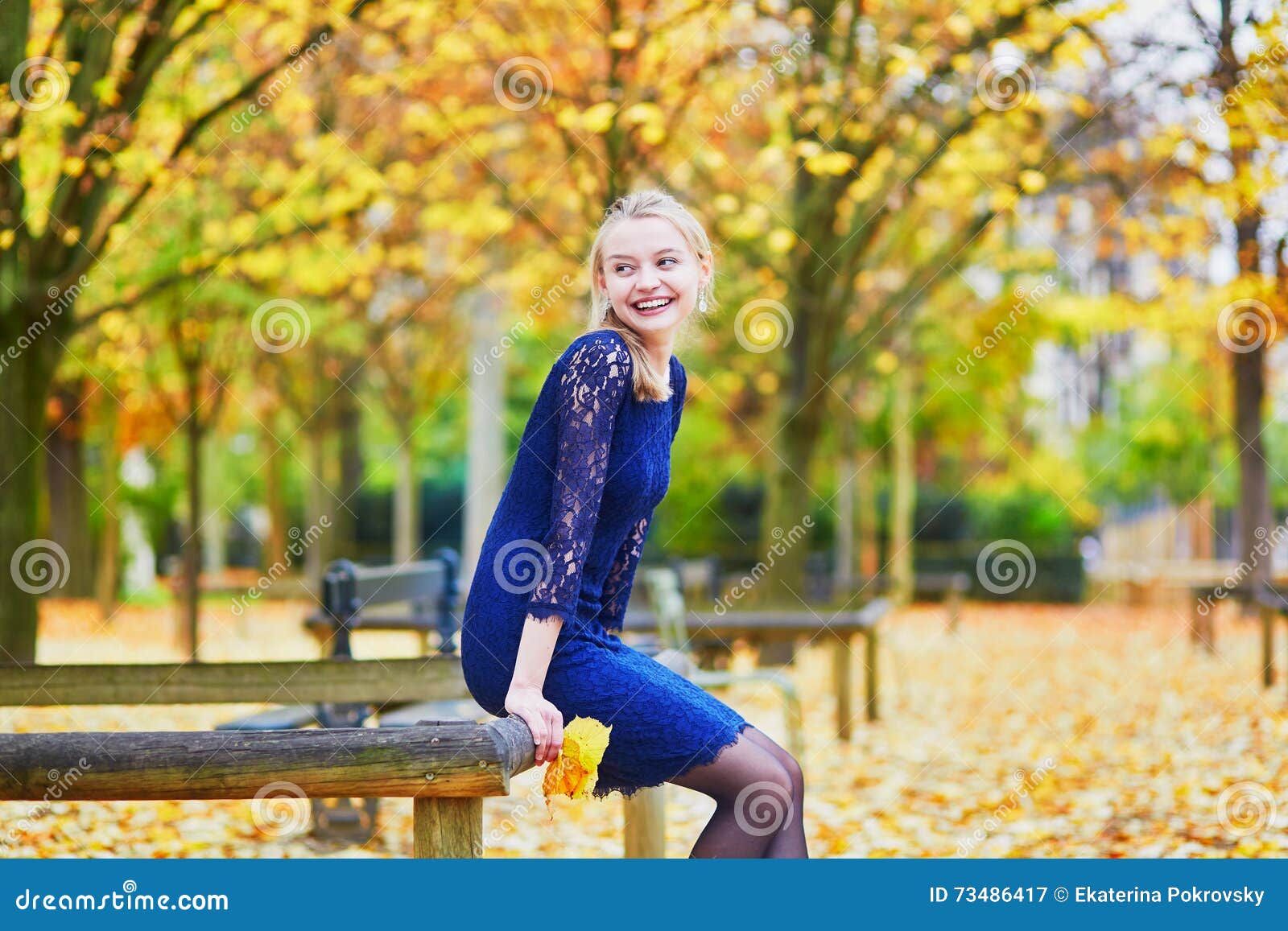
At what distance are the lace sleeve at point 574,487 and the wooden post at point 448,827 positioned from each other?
0.39 meters

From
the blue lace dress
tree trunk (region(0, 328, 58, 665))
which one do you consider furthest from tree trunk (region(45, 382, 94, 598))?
the blue lace dress

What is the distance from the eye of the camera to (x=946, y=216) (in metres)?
18.2

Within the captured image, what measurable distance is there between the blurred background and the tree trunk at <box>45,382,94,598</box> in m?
0.08

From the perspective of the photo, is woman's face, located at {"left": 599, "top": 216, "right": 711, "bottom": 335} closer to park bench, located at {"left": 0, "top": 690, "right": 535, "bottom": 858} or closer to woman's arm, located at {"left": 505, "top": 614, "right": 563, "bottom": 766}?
woman's arm, located at {"left": 505, "top": 614, "right": 563, "bottom": 766}

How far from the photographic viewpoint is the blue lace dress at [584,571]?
254 centimetres

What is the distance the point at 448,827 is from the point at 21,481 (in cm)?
526

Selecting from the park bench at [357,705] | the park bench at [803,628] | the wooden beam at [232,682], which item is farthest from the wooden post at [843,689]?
the wooden beam at [232,682]

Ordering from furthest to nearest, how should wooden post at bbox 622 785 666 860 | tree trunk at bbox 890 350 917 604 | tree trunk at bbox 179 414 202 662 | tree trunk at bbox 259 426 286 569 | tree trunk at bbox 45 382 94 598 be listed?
tree trunk at bbox 259 426 286 569 → tree trunk at bbox 45 382 94 598 → tree trunk at bbox 890 350 917 604 → tree trunk at bbox 179 414 202 662 → wooden post at bbox 622 785 666 860

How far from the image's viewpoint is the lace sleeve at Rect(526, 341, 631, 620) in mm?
2523

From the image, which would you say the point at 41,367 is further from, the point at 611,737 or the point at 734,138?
the point at 734,138

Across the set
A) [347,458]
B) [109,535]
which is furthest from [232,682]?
[347,458]

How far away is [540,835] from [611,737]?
12.1 ft

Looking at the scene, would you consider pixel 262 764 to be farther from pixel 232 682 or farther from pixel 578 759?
pixel 232 682

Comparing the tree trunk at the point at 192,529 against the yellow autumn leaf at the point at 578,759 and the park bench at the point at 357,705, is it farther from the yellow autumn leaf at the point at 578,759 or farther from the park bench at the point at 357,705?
the yellow autumn leaf at the point at 578,759
